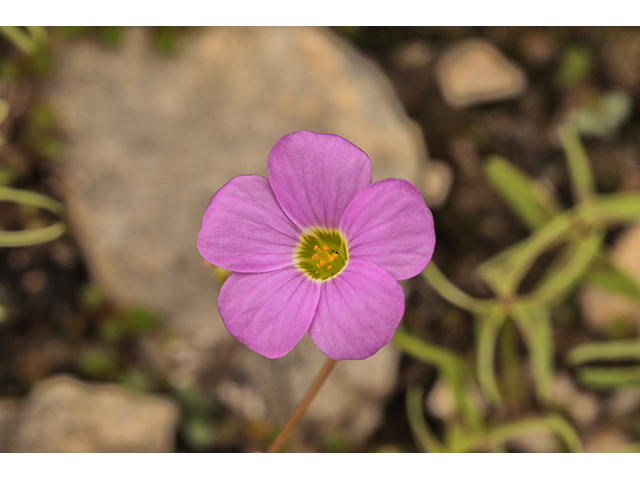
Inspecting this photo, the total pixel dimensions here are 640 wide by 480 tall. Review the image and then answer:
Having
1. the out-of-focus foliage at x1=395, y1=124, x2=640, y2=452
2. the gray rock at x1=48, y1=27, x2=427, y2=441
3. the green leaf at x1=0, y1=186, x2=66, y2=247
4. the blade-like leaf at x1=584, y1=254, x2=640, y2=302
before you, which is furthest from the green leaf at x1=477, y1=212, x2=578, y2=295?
the green leaf at x1=0, y1=186, x2=66, y2=247

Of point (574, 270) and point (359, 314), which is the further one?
point (574, 270)

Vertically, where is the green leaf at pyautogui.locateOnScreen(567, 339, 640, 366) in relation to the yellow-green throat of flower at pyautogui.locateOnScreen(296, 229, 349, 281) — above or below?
above

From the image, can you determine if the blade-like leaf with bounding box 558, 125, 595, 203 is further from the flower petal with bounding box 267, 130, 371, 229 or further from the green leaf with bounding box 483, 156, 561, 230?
the flower petal with bounding box 267, 130, 371, 229

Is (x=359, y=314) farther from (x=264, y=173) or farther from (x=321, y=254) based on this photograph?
(x=264, y=173)

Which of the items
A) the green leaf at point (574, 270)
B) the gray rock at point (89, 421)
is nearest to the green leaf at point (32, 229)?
the gray rock at point (89, 421)

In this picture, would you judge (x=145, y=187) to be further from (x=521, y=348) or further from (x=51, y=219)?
(x=521, y=348)

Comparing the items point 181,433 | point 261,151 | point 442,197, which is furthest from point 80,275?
point 442,197

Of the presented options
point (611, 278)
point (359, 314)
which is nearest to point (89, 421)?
point (359, 314)
